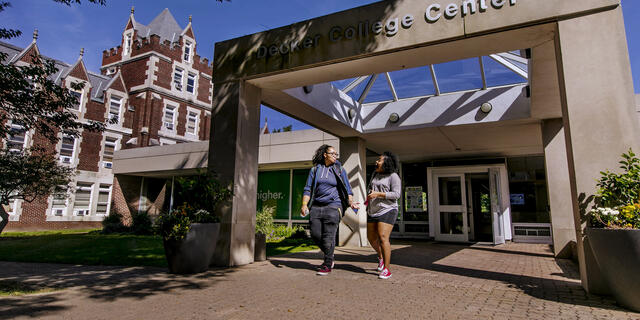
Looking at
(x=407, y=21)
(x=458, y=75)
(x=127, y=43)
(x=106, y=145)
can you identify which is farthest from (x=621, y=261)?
(x=127, y=43)

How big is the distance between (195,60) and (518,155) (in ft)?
75.0

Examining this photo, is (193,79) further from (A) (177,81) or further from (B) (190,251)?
(B) (190,251)

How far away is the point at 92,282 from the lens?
3.96 m

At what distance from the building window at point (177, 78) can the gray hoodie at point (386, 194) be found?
2306cm

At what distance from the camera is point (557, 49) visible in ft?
13.5

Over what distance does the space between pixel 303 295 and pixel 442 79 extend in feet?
21.4

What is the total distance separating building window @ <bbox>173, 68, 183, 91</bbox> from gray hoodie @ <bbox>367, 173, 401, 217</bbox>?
2306 centimetres

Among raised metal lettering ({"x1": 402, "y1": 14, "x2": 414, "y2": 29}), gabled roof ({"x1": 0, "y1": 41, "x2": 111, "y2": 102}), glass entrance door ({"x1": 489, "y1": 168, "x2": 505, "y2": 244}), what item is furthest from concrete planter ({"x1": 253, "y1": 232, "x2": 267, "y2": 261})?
gabled roof ({"x1": 0, "y1": 41, "x2": 111, "y2": 102})

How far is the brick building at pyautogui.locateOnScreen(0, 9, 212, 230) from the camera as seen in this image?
729 inches

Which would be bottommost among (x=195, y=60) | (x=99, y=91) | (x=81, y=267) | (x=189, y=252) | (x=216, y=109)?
(x=81, y=267)

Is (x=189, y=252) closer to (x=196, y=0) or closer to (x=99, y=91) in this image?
(x=196, y=0)

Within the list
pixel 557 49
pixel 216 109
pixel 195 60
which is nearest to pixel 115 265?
pixel 216 109

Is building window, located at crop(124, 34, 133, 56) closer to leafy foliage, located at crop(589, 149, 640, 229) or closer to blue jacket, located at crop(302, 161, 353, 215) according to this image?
blue jacket, located at crop(302, 161, 353, 215)

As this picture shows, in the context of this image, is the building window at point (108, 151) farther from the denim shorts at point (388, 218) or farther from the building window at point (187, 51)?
the denim shorts at point (388, 218)
